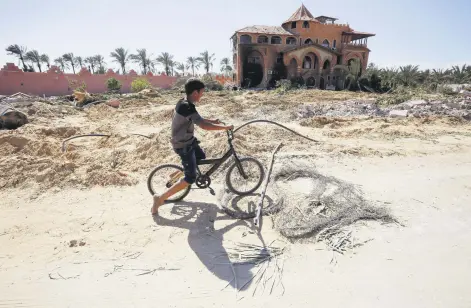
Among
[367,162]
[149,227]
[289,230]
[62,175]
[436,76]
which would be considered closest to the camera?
[289,230]

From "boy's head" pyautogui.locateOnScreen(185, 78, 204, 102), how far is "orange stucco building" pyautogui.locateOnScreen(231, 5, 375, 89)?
25966mm

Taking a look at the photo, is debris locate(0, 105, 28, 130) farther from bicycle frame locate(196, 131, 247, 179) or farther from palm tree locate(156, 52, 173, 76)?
palm tree locate(156, 52, 173, 76)

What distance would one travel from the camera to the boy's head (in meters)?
3.15

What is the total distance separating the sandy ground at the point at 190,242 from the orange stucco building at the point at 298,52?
79.5ft

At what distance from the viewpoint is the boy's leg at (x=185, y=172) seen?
342cm

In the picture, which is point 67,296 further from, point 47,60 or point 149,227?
point 47,60

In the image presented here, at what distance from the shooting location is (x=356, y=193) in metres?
4.12

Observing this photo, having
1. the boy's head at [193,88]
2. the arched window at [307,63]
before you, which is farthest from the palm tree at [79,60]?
the boy's head at [193,88]

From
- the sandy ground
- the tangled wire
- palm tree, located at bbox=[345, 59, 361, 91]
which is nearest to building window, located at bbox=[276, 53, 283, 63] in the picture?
palm tree, located at bbox=[345, 59, 361, 91]

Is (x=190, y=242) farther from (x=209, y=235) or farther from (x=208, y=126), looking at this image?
(x=208, y=126)

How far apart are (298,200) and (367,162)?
267 cm

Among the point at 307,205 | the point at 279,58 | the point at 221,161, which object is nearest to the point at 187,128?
the point at 221,161

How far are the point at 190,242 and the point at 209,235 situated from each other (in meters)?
0.26

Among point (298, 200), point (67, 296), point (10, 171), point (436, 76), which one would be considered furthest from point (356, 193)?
point (436, 76)
